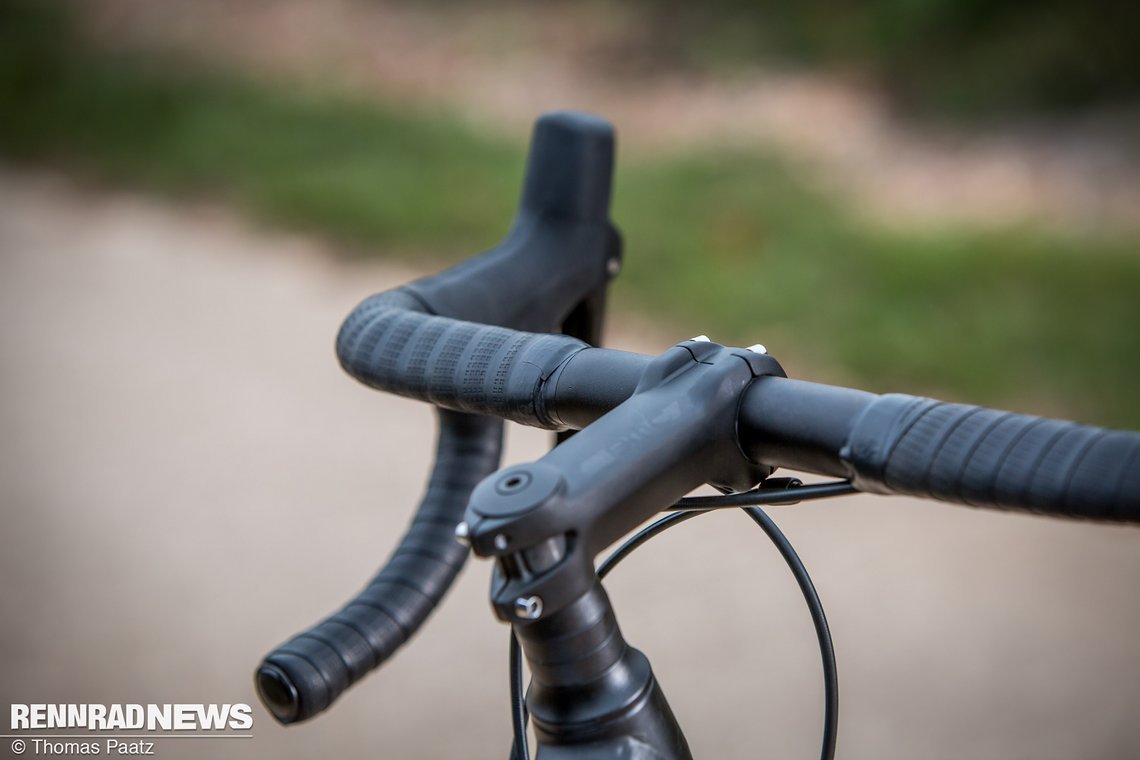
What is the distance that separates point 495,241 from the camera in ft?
9.37

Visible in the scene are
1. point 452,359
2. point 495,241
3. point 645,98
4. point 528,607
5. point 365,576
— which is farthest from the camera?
point 645,98

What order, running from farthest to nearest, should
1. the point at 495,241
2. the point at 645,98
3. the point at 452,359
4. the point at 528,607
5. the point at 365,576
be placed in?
1. the point at 645,98
2. the point at 495,241
3. the point at 365,576
4. the point at 452,359
5. the point at 528,607

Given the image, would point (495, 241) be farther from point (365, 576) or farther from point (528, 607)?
point (528, 607)

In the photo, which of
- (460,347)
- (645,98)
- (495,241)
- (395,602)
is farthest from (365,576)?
(645,98)

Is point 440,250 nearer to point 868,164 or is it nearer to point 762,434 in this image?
point 868,164

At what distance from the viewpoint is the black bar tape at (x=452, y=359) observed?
1.63 feet

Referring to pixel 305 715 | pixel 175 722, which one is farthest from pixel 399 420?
pixel 305 715

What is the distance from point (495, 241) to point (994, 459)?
8.25 ft

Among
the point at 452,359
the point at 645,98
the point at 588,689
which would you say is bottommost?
the point at 588,689

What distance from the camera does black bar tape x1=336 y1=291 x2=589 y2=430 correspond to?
497mm

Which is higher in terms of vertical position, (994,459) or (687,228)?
(687,228)

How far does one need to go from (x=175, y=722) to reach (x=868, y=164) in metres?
2.21

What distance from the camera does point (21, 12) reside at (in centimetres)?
398

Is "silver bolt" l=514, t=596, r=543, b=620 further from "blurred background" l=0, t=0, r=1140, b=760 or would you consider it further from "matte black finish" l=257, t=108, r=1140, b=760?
"blurred background" l=0, t=0, r=1140, b=760
